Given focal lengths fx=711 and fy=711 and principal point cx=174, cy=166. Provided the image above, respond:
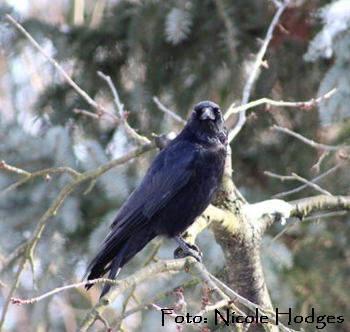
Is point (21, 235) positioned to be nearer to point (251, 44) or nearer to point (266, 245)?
point (266, 245)

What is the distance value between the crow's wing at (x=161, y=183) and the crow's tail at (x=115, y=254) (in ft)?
0.22

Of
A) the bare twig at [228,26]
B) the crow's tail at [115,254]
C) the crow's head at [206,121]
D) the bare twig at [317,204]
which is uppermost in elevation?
the bare twig at [228,26]

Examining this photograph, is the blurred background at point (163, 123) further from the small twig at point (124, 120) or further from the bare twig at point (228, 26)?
the small twig at point (124, 120)

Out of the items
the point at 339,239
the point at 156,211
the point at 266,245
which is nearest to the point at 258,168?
the point at 339,239

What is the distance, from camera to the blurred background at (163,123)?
13.5 feet

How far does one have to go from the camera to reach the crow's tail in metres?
3.30

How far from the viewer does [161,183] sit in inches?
147

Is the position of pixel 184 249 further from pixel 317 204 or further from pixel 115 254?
pixel 317 204

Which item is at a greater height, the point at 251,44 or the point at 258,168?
the point at 251,44

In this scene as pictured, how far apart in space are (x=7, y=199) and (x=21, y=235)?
0.82 ft

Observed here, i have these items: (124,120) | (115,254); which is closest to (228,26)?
(124,120)

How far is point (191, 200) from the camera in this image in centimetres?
351

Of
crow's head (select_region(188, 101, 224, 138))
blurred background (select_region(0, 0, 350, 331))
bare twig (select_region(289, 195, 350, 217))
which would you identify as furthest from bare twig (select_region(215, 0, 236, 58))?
bare twig (select_region(289, 195, 350, 217))

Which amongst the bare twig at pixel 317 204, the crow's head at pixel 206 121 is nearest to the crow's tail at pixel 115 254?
the crow's head at pixel 206 121
